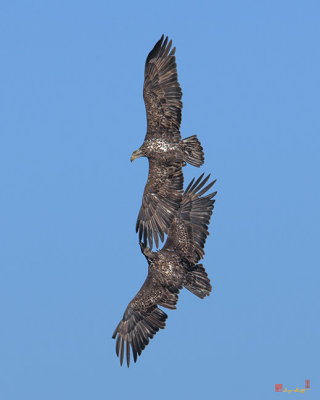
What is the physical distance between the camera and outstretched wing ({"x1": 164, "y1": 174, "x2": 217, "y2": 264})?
30.2 meters

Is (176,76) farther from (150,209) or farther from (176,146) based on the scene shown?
(150,209)

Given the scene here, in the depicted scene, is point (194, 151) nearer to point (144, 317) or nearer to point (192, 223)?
point (192, 223)

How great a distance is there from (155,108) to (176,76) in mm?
984

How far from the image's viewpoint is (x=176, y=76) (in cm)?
2967

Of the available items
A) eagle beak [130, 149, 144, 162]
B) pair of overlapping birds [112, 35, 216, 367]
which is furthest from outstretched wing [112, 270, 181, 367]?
eagle beak [130, 149, 144, 162]

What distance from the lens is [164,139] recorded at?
2962cm

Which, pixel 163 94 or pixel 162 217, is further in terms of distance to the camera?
pixel 163 94

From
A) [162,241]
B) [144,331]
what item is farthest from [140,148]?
[144,331]

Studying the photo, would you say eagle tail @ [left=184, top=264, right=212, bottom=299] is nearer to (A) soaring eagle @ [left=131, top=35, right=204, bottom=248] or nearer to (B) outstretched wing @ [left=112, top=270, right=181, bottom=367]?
(B) outstretched wing @ [left=112, top=270, right=181, bottom=367]

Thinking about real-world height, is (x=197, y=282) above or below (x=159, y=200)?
below

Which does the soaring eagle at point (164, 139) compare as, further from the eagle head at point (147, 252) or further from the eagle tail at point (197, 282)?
the eagle tail at point (197, 282)

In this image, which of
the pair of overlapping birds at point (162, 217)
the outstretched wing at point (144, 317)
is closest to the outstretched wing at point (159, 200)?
the pair of overlapping birds at point (162, 217)

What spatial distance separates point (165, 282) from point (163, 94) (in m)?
4.84

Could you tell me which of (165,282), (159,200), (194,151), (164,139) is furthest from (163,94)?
(165,282)
